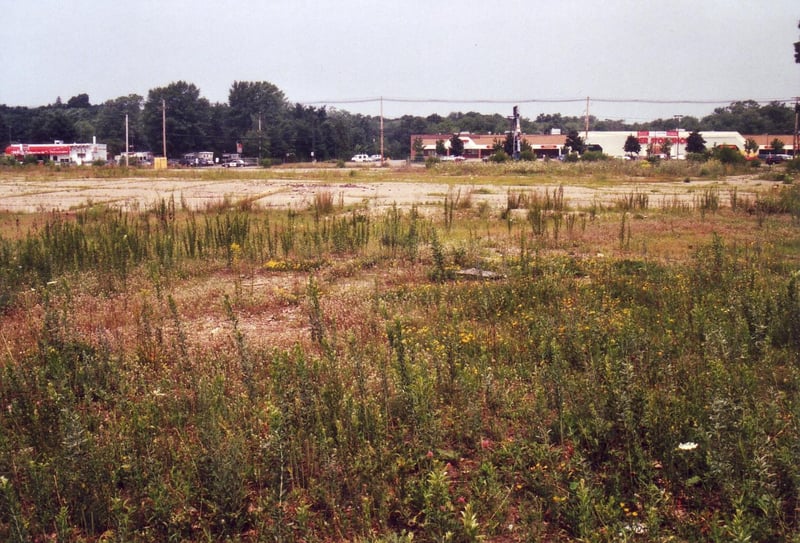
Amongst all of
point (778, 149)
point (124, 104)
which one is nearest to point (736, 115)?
point (778, 149)

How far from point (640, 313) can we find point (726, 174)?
4153 cm

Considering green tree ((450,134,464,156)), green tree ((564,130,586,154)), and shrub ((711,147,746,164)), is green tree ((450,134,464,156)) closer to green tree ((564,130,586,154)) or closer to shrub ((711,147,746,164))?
green tree ((564,130,586,154))

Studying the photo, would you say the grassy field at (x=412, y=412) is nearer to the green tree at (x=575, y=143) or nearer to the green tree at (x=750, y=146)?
the green tree at (x=750, y=146)

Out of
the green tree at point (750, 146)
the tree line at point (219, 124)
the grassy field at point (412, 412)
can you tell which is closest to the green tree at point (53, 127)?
the tree line at point (219, 124)

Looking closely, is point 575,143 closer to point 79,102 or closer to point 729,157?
point 729,157

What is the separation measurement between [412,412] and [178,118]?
98717 mm

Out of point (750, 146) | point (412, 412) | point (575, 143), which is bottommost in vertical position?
point (412, 412)

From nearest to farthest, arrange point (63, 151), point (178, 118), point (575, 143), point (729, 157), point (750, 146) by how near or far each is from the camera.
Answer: point (729, 157)
point (63, 151)
point (750, 146)
point (178, 118)
point (575, 143)

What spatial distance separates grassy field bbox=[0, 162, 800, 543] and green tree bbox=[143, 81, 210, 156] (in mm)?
91342

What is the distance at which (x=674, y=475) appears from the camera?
3.52 m

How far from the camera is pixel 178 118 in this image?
3770 inches

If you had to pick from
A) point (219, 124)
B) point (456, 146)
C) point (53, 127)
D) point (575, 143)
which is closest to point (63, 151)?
point (53, 127)

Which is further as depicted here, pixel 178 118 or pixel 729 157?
pixel 178 118

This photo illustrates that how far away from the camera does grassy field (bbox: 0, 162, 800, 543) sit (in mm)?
3291
